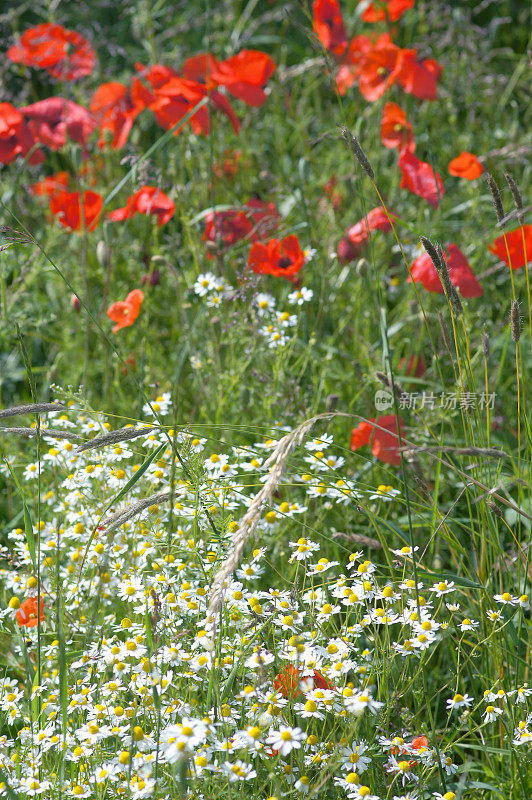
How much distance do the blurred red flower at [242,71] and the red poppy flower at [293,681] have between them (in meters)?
1.47

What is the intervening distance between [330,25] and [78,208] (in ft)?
3.18

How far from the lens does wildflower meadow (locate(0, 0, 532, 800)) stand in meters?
1.04

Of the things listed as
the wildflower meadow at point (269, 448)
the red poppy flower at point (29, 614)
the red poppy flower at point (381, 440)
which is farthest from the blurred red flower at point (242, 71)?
the red poppy flower at point (29, 614)

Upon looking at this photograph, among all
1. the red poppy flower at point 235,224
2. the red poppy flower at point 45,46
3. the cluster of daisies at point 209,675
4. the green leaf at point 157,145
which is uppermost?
the red poppy flower at point 45,46

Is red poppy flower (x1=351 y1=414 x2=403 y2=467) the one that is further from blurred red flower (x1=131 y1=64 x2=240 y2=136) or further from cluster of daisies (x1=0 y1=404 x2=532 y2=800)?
blurred red flower (x1=131 y1=64 x2=240 y2=136)

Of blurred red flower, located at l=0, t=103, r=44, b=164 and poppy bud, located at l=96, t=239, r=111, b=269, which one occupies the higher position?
blurred red flower, located at l=0, t=103, r=44, b=164

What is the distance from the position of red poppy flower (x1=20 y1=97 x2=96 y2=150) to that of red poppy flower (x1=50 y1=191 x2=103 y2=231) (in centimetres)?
36

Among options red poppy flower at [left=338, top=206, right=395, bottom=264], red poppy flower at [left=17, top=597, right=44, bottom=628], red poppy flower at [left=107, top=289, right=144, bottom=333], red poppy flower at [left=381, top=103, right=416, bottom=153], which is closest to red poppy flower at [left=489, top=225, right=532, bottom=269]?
red poppy flower at [left=338, top=206, right=395, bottom=264]

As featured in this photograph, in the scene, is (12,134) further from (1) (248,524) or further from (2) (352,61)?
(1) (248,524)

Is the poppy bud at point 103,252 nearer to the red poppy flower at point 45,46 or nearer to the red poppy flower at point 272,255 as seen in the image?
the red poppy flower at point 272,255

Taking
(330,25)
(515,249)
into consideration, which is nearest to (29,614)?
(515,249)

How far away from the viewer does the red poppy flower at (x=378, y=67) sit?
7.48ft

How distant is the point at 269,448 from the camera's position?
54.9 inches

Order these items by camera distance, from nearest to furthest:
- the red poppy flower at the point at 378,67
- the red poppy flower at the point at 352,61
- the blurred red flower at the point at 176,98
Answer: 1. the blurred red flower at the point at 176,98
2. the red poppy flower at the point at 378,67
3. the red poppy flower at the point at 352,61
